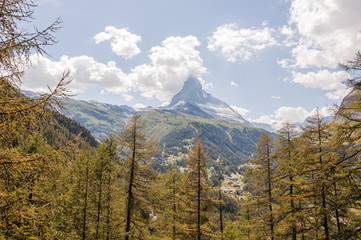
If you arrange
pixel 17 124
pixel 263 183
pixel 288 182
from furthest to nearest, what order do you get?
pixel 263 183 < pixel 288 182 < pixel 17 124

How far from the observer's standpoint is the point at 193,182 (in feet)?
54.9

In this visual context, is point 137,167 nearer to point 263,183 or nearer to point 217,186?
point 217,186

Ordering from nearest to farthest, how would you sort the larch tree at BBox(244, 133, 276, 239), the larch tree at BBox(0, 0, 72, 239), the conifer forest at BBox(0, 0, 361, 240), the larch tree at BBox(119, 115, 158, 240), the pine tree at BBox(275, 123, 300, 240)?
the larch tree at BBox(0, 0, 72, 239), the conifer forest at BBox(0, 0, 361, 240), the pine tree at BBox(275, 123, 300, 240), the larch tree at BBox(119, 115, 158, 240), the larch tree at BBox(244, 133, 276, 239)

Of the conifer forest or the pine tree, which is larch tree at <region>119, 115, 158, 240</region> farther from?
the pine tree

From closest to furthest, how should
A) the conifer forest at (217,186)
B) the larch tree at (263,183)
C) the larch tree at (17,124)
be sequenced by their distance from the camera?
the larch tree at (17,124) < the conifer forest at (217,186) < the larch tree at (263,183)

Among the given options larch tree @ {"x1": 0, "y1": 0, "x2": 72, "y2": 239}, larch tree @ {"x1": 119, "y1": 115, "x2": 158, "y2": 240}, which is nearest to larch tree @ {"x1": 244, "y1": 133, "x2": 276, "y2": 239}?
larch tree @ {"x1": 119, "y1": 115, "x2": 158, "y2": 240}

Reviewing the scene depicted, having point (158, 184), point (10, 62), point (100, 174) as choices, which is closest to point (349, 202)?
point (158, 184)

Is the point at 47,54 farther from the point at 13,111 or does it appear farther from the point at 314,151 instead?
the point at 314,151

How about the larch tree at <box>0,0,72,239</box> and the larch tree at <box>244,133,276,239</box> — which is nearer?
the larch tree at <box>0,0,72,239</box>

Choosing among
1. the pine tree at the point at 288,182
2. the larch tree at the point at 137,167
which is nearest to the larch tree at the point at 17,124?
the larch tree at the point at 137,167

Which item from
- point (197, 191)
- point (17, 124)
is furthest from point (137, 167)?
point (17, 124)

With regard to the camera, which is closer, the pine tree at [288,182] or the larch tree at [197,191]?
the pine tree at [288,182]

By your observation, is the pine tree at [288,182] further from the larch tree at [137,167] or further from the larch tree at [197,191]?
the larch tree at [137,167]

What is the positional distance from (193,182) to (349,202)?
10872 millimetres
